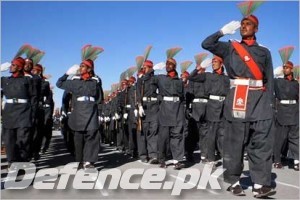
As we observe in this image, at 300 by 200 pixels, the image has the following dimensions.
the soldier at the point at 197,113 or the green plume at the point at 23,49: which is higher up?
the green plume at the point at 23,49

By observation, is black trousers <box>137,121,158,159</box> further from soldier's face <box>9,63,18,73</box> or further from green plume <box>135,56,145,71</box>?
soldier's face <box>9,63,18,73</box>

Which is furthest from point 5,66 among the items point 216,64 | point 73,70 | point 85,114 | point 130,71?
point 130,71

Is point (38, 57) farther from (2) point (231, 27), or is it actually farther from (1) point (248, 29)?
(1) point (248, 29)

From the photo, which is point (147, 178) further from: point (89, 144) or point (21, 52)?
point (21, 52)

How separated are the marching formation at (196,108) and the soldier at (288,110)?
20 millimetres

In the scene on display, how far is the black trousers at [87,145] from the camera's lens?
9252 millimetres

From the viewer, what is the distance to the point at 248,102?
634cm

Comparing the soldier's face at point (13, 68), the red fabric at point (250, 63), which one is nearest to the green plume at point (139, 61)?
the soldier's face at point (13, 68)

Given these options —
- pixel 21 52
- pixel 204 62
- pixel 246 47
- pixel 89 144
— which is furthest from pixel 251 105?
pixel 21 52

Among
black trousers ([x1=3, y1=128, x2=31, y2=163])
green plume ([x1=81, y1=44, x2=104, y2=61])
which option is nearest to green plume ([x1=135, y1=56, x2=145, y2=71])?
green plume ([x1=81, y1=44, x2=104, y2=61])

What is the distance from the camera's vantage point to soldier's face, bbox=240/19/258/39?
638 cm

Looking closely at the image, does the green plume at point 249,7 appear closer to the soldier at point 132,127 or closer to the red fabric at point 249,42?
the red fabric at point 249,42

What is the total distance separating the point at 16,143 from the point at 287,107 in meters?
5.51

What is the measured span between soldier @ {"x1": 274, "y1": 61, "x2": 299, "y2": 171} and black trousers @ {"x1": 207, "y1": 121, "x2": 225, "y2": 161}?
115cm
